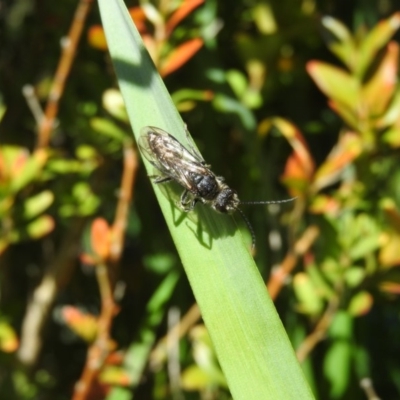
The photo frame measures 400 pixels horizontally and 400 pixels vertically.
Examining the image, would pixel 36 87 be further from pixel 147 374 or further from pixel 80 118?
pixel 147 374

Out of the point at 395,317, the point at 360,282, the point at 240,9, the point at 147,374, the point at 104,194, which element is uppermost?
the point at 240,9

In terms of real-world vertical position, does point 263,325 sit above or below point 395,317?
above

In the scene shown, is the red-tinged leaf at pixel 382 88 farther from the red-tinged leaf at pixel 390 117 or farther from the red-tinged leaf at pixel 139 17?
the red-tinged leaf at pixel 139 17

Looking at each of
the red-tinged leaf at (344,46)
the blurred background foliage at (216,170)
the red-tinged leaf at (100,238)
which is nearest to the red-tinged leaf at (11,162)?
the blurred background foliage at (216,170)

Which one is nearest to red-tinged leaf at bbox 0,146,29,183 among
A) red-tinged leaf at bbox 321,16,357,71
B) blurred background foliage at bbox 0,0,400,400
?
blurred background foliage at bbox 0,0,400,400

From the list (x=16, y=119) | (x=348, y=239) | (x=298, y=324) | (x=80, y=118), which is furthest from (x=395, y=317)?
(x=16, y=119)

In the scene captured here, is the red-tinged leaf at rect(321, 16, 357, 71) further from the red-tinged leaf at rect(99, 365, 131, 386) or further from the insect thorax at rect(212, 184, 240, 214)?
the red-tinged leaf at rect(99, 365, 131, 386)
